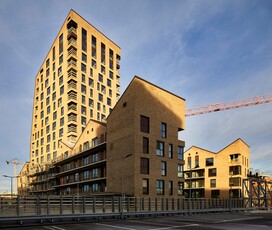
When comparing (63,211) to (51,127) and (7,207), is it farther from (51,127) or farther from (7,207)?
(51,127)

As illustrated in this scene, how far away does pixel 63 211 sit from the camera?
80.4 feet

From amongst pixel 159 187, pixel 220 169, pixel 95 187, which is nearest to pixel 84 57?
pixel 95 187

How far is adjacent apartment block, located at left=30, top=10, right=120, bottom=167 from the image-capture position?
79250mm

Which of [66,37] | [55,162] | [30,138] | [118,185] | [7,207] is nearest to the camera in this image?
[7,207]

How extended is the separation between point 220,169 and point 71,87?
45712mm

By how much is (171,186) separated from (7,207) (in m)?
27.0

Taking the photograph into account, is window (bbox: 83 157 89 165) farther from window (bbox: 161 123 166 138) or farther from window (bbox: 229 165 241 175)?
window (bbox: 229 165 241 175)

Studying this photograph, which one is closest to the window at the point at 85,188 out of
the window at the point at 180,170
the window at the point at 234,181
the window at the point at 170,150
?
the window at the point at 180,170

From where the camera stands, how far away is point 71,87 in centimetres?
7862

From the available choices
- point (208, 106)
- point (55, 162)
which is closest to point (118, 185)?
point (55, 162)

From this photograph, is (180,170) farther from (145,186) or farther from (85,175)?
(85,175)

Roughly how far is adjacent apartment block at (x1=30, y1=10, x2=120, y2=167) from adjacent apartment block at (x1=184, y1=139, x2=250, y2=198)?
32.0 metres

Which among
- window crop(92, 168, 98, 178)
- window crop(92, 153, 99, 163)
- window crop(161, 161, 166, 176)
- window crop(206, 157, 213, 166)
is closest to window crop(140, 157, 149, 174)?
window crop(161, 161, 166, 176)

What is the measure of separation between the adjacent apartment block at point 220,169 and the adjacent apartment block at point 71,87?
105 ft
